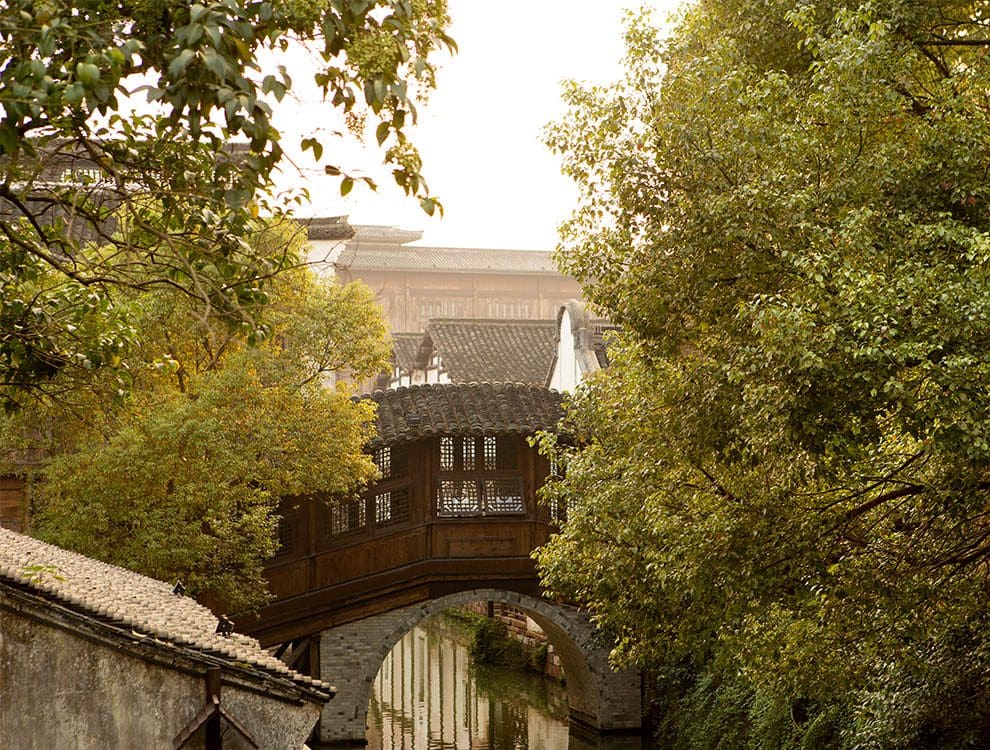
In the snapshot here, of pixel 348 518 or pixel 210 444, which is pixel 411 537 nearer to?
pixel 348 518

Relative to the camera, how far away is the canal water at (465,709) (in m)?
18.6

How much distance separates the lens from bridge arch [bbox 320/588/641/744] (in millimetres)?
17172

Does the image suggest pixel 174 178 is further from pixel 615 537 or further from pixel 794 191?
pixel 615 537

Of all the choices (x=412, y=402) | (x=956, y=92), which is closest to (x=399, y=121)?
(x=956, y=92)

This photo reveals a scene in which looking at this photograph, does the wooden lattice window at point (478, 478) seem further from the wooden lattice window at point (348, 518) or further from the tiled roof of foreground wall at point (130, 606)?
the tiled roof of foreground wall at point (130, 606)

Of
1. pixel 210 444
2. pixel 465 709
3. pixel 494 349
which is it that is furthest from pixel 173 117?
pixel 494 349

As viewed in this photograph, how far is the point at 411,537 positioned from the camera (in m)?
16.8

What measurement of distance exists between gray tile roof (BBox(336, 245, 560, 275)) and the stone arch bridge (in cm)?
2219

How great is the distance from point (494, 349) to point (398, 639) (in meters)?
11.4

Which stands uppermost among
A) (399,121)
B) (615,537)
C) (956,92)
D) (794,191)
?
(956,92)

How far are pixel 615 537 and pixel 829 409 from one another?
3212 mm

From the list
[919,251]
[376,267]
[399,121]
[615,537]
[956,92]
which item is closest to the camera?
[399,121]

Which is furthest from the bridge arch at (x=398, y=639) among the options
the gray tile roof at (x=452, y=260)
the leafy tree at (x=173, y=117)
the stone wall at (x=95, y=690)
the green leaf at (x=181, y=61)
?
the gray tile roof at (x=452, y=260)

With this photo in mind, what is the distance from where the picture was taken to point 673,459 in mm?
8812
